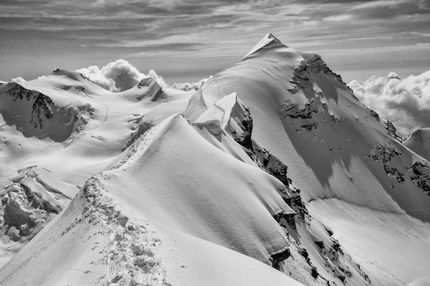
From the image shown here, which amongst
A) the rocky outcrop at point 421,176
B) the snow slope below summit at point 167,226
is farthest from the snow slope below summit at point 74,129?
the rocky outcrop at point 421,176

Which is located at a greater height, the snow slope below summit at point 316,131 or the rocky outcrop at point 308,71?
the rocky outcrop at point 308,71

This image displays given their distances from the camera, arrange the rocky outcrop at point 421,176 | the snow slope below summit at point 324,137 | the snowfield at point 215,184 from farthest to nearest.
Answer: the rocky outcrop at point 421,176, the snow slope below summit at point 324,137, the snowfield at point 215,184

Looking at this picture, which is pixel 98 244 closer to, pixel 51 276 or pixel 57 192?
pixel 51 276

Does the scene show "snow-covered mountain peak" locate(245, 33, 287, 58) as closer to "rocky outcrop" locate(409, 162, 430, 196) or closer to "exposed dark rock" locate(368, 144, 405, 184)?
"exposed dark rock" locate(368, 144, 405, 184)

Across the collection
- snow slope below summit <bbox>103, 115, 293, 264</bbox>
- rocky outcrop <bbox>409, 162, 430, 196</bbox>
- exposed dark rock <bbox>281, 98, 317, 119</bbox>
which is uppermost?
snow slope below summit <bbox>103, 115, 293, 264</bbox>

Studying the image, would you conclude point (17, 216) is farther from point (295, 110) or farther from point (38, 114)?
point (295, 110)

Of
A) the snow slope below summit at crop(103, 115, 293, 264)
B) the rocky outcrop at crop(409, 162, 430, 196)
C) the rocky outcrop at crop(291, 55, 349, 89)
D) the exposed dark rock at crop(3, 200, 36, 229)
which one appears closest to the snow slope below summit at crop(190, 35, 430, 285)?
the rocky outcrop at crop(291, 55, 349, 89)

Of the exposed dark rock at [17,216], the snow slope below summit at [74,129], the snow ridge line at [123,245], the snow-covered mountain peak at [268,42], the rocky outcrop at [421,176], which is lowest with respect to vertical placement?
the rocky outcrop at [421,176]

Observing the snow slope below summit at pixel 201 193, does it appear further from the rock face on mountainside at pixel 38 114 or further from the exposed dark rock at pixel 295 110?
the rock face on mountainside at pixel 38 114

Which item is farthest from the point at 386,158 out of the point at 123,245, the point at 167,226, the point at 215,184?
the point at 123,245
